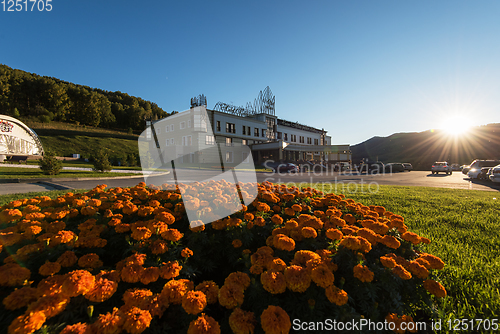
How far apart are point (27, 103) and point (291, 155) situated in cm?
6406

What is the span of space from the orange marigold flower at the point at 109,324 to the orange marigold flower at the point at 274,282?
97 centimetres

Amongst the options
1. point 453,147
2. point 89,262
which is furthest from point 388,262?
point 453,147

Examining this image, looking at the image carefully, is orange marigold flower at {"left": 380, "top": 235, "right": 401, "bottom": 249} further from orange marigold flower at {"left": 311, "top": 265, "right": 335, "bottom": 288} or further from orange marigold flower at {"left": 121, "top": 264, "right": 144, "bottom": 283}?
orange marigold flower at {"left": 121, "top": 264, "right": 144, "bottom": 283}

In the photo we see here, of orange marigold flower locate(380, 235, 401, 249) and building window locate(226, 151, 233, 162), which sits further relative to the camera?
Result: building window locate(226, 151, 233, 162)

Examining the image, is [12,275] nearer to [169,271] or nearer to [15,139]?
[169,271]

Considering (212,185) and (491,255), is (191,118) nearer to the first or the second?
(212,185)

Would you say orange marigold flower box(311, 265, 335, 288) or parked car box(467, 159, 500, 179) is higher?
orange marigold flower box(311, 265, 335, 288)

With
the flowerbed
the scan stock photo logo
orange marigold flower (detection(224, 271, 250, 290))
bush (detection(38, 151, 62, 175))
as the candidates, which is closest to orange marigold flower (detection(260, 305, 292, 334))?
the flowerbed

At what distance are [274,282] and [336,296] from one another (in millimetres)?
467

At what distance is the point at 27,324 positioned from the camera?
118 centimetres

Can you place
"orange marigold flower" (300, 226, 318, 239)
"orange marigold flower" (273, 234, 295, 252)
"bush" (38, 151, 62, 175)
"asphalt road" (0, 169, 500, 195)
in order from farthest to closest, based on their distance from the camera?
"bush" (38, 151, 62, 175) → "asphalt road" (0, 169, 500, 195) → "orange marigold flower" (300, 226, 318, 239) → "orange marigold flower" (273, 234, 295, 252)

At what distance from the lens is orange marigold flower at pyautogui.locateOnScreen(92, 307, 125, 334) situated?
3.91ft

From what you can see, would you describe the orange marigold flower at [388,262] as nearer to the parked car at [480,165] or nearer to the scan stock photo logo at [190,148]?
the scan stock photo logo at [190,148]

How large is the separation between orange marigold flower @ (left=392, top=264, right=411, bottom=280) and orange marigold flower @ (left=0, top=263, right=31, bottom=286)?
9.85ft
